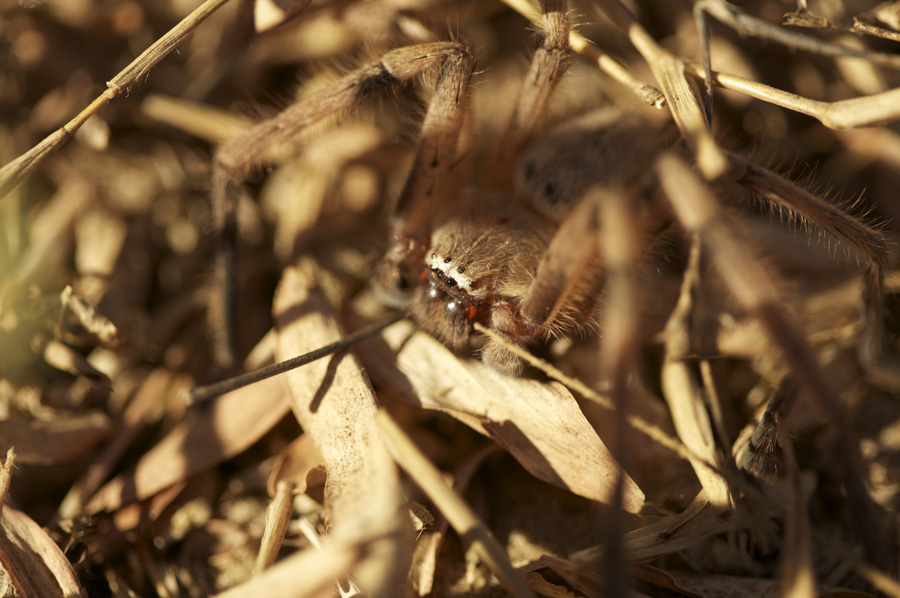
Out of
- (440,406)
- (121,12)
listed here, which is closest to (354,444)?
(440,406)

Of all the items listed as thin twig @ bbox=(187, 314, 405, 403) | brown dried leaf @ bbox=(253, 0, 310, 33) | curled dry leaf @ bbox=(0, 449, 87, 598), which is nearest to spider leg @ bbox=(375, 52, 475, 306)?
thin twig @ bbox=(187, 314, 405, 403)

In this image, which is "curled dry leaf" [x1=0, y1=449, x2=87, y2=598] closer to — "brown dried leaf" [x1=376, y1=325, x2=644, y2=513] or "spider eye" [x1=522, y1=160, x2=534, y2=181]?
"brown dried leaf" [x1=376, y1=325, x2=644, y2=513]

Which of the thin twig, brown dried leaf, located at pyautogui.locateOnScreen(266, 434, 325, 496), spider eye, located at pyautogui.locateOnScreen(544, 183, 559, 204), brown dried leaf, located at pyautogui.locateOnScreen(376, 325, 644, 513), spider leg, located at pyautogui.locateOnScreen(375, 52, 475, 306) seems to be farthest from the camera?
spider eye, located at pyautogui.locateOnScreen(544, 183, 559, 204)

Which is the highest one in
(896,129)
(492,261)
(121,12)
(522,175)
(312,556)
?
(121,12)

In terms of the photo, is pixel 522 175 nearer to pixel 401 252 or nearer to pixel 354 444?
pixel 401 252

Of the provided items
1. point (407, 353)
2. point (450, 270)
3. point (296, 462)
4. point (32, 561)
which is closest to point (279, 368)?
point (296, 462)

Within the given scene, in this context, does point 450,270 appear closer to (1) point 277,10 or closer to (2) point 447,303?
(2) point 447,303

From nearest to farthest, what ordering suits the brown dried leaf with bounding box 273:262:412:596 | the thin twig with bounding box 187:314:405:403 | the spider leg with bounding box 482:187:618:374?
the brown dried leaf with bounding box 273:262:412:596, the spider leg with bounding box 482:187:618:374, the thin twig with bounding box 187:314:405:403

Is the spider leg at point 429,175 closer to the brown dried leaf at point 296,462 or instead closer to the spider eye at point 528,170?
the spider eye at point 528,170
